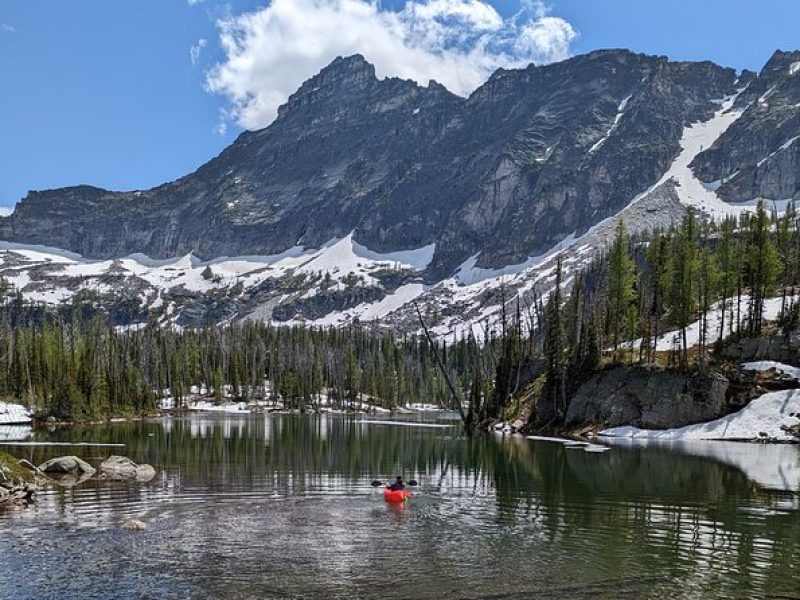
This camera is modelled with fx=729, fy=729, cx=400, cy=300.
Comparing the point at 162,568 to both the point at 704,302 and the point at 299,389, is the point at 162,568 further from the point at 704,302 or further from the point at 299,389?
the point at 299,389

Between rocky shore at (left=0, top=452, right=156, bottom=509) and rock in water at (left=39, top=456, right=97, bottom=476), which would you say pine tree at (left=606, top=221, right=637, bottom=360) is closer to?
rocky shore at (left=0, top=452, right=156, bottom=509)

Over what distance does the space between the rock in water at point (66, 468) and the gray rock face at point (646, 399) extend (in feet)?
214

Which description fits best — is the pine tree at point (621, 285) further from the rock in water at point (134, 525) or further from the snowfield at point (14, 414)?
the snowfield at point (14, 414)

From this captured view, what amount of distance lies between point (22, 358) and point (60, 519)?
11443 cm

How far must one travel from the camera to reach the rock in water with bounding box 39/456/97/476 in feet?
170

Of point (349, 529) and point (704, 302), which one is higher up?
point (704, 302)

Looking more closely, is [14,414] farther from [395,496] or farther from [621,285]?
[395,496]

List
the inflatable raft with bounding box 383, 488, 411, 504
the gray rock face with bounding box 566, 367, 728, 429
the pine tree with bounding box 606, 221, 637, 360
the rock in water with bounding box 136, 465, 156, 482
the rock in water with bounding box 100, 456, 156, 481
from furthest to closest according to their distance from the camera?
1. the pine tree with bounding box 606, 221, 637, 360
2. the gray rock face with bounding box 566, 367, 728, 429
3. the rock in water with bounding box 136, 465, 156, 482
4. the rock in water with bounding box 100, 456, 156, 481
5. the inflatable raft with bounding box 383, 488, 411, 504

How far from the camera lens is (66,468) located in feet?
171

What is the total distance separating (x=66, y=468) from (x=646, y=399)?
69.2 metres

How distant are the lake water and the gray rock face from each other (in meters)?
27.5

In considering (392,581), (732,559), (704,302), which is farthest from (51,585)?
(704,302)

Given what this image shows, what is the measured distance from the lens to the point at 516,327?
4914 inches

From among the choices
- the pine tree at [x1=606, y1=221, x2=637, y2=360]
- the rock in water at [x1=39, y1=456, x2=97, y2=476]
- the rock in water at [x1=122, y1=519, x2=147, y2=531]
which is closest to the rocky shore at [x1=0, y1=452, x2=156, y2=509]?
the rock in water at [x1=39, y1=456, x2=97, y2=476]
